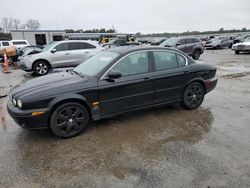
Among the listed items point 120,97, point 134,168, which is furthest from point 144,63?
point 134,168

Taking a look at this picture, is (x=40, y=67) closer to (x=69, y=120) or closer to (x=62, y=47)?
(x=62, y=47)

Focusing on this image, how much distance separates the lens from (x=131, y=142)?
3.98 m

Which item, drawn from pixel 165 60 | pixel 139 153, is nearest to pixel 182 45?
pixel 165 60

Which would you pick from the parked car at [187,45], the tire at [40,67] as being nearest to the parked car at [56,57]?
the tire at [40,67]

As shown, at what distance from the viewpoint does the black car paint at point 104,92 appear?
387 centimetres

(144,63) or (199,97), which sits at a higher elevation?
(144,63)

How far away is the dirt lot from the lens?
3.00 metres

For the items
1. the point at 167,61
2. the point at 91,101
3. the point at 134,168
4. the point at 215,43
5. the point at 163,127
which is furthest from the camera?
the point at 215,43

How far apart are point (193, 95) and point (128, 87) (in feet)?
6.14

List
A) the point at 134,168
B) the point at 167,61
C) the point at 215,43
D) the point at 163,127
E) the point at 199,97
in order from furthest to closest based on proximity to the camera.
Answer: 1. the point at 215,43
2. the point at 199,97
3. the point at 167,61
4. the point at 163,127
5. the point at 134,168

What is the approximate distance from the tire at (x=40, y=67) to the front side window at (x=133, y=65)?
7.60m

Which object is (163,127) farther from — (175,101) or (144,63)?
(144,63)

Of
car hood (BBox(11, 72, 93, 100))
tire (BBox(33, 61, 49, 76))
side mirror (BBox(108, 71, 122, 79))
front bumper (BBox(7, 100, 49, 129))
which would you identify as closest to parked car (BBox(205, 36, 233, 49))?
tire (BBox(33, 61, 49, 76))

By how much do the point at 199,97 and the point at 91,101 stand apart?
9.22ft
